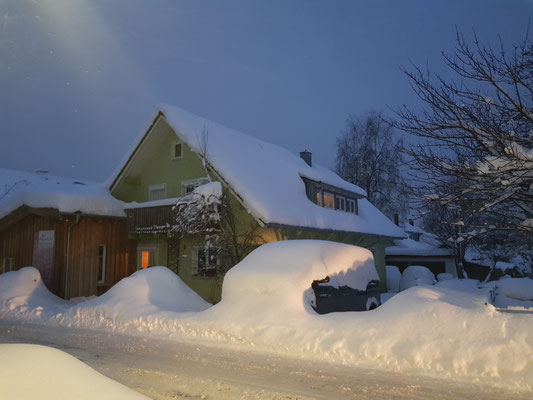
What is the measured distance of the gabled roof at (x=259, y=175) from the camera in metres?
16.2

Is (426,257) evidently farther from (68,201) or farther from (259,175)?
(68,201)

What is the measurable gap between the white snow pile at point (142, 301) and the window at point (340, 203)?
11362 millimetres

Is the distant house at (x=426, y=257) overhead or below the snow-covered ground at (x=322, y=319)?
overhead

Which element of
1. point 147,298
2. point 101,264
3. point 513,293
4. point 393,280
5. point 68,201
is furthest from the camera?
point 393,280

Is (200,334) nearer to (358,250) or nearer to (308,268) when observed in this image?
(308,268)

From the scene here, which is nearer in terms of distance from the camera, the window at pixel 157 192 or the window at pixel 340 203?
the window at pixel 157 192

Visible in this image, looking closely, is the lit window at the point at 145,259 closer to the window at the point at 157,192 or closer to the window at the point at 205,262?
the window at the point at 157,192

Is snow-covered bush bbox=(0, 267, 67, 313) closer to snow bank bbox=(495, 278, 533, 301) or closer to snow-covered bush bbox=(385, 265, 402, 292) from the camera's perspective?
snow bank bbox=(495, 278, 533, 301)

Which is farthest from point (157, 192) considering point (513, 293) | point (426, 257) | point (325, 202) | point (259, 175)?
point (426, 257)

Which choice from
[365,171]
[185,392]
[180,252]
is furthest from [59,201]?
[365,171]

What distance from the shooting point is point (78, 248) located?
18.3 meters

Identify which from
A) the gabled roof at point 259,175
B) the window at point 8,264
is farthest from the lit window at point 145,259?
the window at point 8,264

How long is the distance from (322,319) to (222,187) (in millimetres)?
9588

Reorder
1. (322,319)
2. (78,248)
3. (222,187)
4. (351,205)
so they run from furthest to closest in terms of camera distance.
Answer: (351,205)
(78,248)
(222,187)
(322,319)
